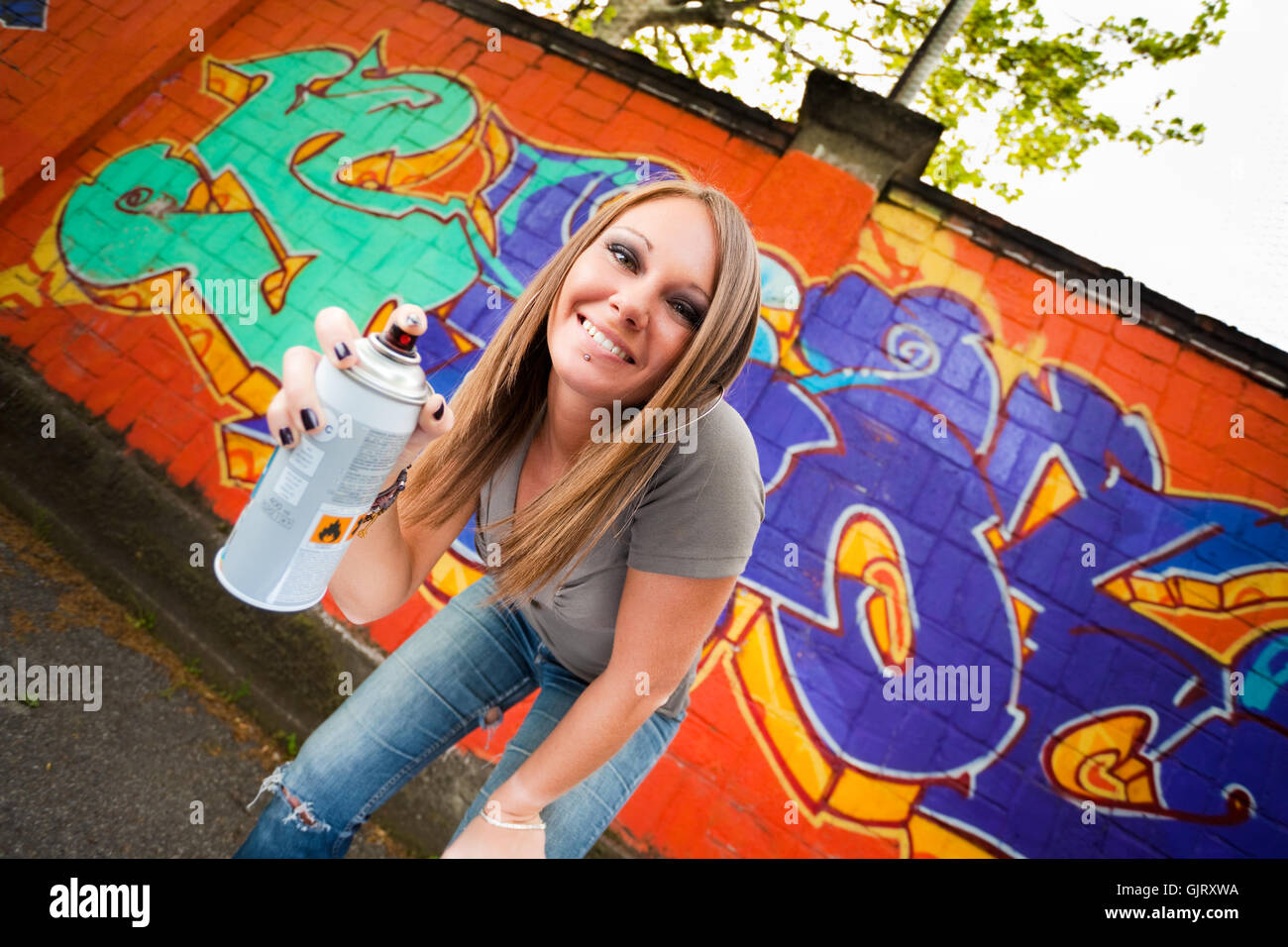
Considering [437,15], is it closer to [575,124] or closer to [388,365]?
[575,124]

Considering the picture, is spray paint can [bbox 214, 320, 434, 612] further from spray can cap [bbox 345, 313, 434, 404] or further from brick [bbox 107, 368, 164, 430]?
brick [bbox 107, 368, 164, 430]

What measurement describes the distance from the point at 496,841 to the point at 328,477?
841 millimetres

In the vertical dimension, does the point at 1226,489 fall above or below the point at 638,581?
above

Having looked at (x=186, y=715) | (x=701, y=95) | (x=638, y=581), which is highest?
(x=701, y=95)

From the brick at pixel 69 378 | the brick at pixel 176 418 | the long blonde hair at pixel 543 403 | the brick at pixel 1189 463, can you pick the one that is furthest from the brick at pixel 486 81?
the brick at pixel 1189 463

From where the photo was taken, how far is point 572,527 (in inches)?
54.6

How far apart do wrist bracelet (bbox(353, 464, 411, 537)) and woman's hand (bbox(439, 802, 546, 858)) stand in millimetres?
672

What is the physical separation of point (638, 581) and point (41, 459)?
12.5 feet

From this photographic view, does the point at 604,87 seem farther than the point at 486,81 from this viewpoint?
No

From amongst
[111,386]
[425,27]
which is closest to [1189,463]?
[425,27]

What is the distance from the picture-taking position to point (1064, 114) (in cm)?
732
